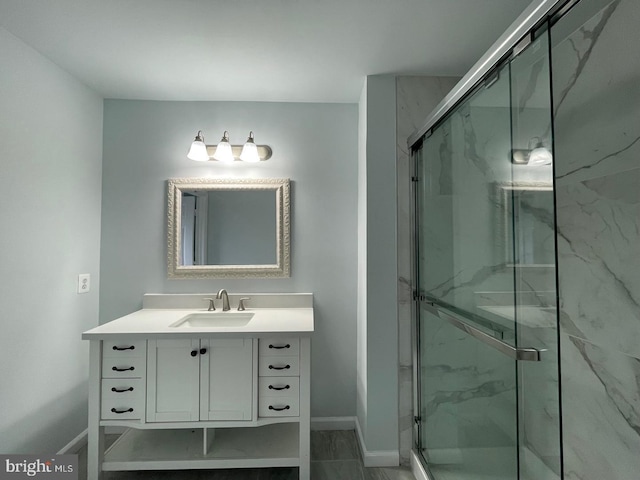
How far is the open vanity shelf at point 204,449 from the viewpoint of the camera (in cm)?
190

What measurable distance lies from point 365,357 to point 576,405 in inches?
39.8

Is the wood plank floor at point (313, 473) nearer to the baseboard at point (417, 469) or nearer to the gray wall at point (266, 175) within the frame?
the baseboard at point (417, 469)

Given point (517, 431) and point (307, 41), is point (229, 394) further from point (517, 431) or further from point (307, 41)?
point (307, 41)

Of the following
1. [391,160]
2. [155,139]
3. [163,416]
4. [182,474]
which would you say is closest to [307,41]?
[391,160]

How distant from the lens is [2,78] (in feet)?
5.84

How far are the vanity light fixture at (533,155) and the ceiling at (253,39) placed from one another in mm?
821

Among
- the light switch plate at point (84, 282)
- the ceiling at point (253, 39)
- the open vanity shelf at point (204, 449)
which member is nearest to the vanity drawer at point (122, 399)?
the open vanity shelf at point (204, 449)

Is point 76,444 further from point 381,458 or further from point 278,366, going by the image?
point 381,458

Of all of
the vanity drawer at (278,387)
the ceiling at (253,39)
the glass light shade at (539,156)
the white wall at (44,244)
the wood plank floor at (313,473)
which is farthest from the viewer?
the wood plank floor at (313,473)

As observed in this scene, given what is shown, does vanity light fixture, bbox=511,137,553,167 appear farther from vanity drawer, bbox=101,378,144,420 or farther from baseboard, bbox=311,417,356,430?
baseboard, bbox=311,417,356,430

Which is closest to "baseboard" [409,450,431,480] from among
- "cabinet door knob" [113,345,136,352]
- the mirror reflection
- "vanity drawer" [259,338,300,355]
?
"vanity drawer" [259,338,300,355]

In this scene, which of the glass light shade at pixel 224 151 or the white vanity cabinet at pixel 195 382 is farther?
the glass light shade at pixel 224 151

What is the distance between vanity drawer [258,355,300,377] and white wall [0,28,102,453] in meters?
1.18

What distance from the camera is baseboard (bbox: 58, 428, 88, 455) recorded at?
7.12 feet
